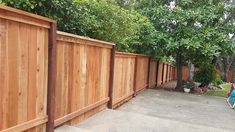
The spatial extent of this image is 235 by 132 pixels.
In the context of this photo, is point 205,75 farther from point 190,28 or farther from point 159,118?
point 159,118

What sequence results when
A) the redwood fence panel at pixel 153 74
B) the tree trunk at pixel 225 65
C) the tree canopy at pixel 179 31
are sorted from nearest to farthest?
the tree canopy at pixel 179 31 < the redwood fence panel at pixel 153 74 < the tree trunk at pixel 225 65

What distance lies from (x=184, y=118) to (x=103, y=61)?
2.65 metres

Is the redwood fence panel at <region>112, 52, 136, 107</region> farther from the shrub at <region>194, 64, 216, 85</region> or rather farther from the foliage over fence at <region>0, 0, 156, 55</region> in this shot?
the shrub at <region>194, 64, 216, 85</region>

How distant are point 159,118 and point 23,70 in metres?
3.43

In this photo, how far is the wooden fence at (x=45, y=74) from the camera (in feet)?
8.08

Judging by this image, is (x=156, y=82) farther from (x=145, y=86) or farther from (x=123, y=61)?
(x=123, y=61)

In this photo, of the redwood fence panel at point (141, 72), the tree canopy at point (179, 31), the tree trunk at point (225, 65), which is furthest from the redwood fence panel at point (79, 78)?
the tree trunk at point (225, 65)

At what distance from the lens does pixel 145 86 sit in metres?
10.5

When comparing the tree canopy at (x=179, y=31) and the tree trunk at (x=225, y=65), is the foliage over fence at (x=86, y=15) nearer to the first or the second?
the tree canopy at (x=179, y=31)

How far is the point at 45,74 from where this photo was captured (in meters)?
3.12

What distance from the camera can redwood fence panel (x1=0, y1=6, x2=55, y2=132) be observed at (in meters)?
2.41

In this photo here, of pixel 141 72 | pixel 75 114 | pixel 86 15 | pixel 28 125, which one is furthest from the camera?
pixel 141 72

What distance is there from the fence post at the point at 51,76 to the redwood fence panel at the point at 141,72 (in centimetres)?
544

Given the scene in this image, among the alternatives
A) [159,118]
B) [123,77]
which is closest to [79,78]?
[159,118]
